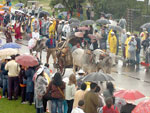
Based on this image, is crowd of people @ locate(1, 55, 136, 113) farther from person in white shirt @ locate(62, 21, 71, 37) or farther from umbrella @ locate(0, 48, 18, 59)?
person in white shirt @ locate(62, 21, 71, 37)

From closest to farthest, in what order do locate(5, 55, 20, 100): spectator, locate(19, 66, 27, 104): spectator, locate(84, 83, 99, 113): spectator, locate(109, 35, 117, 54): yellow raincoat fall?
locate(84, 83, 99, 113): spectator
locate(19, 66, 27, 104): spectator
locate(5, 55, 20, 100): spectator
locate(109, 35, 117, 54): yellow raincoat

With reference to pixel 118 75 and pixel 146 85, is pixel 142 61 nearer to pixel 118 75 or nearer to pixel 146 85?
pixel 118 75

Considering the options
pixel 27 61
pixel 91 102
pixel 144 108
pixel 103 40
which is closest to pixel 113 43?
pixel 103 40

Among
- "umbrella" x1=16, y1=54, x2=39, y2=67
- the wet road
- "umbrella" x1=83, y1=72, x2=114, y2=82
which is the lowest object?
the wet road

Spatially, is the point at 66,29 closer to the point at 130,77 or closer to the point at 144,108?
the point at 130,77

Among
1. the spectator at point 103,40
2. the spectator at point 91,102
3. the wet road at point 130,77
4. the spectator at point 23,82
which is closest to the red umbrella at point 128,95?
the spectator at point 91,102

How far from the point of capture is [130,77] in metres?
22.2

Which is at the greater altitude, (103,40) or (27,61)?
(27,61)

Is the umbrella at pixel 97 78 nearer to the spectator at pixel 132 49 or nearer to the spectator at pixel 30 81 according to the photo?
the spectator at pixel 30 81

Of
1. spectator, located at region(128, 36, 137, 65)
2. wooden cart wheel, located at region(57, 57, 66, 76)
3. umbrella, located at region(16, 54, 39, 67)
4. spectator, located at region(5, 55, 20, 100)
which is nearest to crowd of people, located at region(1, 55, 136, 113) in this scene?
spectator, located at region(5, 55, 20, 100)

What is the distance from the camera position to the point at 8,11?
40.8 m

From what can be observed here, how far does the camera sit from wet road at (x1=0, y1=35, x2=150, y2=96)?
20.1 metres

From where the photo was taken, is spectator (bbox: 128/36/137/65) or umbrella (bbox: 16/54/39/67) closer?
umbrella (bbox: 16/54/39/67)

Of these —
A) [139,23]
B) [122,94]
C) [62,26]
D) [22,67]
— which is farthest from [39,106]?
[139,23]
